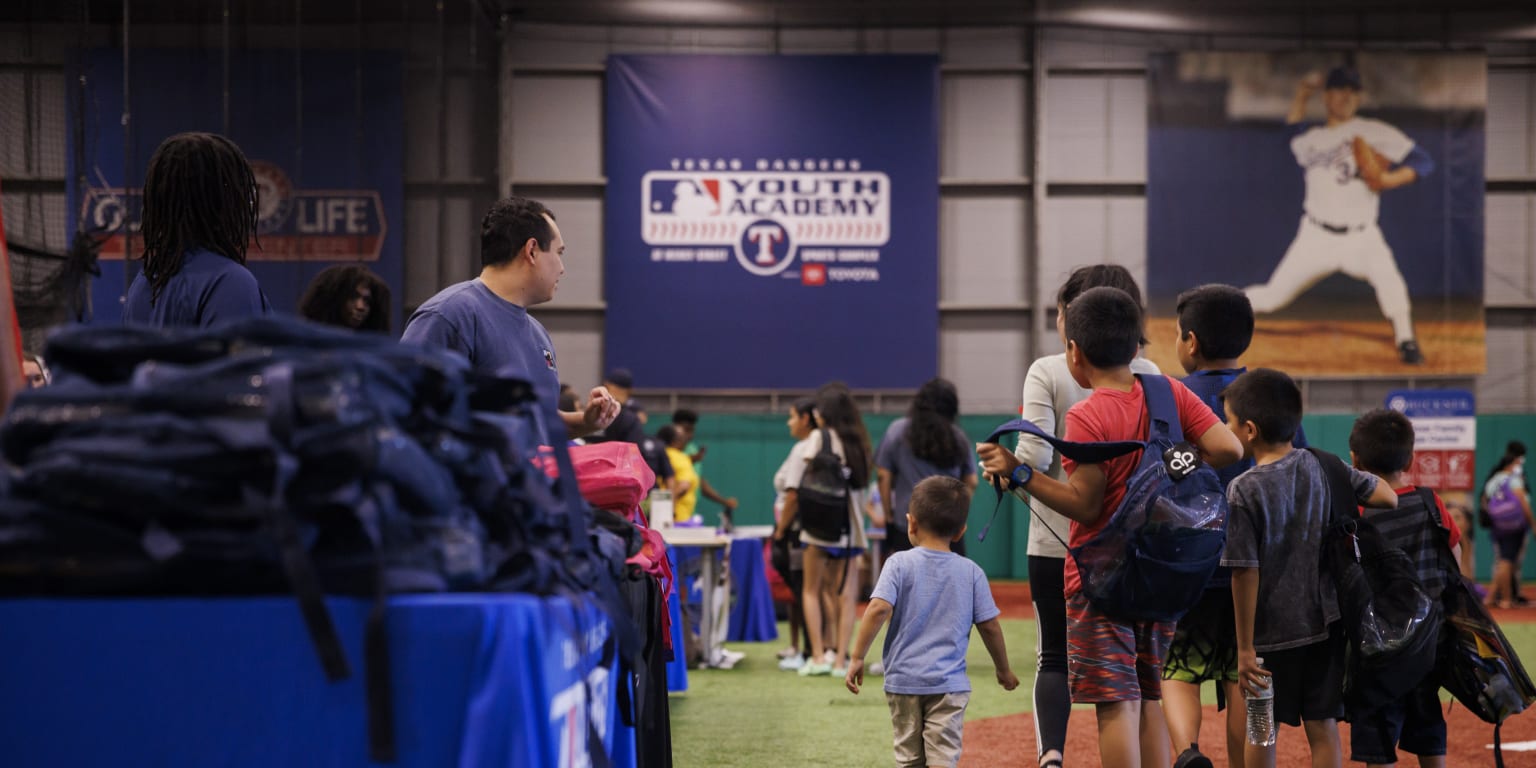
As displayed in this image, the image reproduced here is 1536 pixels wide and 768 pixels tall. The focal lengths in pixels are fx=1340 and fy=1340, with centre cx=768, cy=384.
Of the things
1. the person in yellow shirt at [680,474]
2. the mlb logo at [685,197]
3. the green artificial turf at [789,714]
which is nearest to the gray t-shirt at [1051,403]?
the green artificial turf at [789,714]

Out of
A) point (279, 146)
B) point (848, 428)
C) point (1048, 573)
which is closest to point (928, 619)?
point (1048, 573)

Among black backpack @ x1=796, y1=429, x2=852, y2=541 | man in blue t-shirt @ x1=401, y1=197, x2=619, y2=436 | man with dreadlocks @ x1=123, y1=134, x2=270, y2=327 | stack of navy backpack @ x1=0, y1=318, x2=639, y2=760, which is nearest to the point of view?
stack of navy backpack @ x1=0, y1=318, x2=639, y2=760

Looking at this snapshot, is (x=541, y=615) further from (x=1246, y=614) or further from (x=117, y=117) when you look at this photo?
(x=117, y=117)

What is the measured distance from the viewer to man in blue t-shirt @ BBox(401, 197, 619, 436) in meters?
3.54

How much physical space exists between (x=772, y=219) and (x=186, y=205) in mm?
14186

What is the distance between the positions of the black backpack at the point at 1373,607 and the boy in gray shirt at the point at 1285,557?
0.04 m

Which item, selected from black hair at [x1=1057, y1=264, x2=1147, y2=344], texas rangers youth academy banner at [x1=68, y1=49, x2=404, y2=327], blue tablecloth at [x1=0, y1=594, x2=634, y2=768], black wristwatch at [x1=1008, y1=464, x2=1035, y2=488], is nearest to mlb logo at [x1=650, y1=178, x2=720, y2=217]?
texas rangers youth academy banner at [x1=68, y1=49, x2=404, y2=327]

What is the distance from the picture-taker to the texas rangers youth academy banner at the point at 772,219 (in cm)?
1661

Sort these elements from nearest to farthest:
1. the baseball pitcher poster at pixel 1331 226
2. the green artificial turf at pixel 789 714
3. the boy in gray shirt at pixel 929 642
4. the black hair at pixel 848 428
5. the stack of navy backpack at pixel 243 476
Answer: the stack of navy backpack at pixel 243 476 < the boy in gray shirt at pixel 929 642 < the green artificial turf at pixel 789 714 < the black hair at pixel 848 428 < the baseball pitcher poster at pixel 1331 226

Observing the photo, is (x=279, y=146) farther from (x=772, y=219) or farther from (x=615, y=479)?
(x=772, y=219)

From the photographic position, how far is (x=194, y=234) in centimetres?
276

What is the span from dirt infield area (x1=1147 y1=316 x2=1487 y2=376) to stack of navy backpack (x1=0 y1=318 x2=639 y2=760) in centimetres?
1607

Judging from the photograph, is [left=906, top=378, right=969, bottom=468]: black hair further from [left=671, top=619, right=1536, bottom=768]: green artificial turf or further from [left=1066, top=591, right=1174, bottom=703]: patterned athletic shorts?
[left=1066, top=591, right=1174, bottom=703]: patterned athletic shorts

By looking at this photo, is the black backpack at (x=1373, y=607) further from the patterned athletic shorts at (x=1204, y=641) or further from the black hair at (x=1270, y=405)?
the patterned athletic shorts at (x=1204, y=641)
